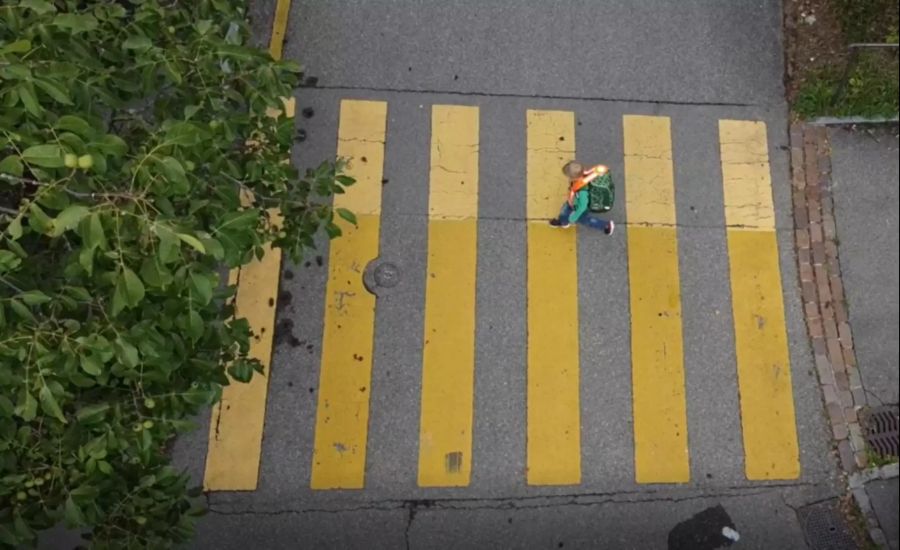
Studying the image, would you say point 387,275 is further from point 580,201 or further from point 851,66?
point 851,66

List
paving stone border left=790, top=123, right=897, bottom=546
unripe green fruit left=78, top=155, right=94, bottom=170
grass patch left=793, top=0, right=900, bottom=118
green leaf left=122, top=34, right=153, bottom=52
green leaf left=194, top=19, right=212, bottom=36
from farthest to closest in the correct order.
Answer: grass patch left=793, top=0, right=900, bottom=118, paving stone border left=790, top=123, right=897, bottom=546, green leaf left=194, top=19, right=212, bottom=36, green leaf left=122, top=34, right=153, bottom=52, unripe green fruit left=78, top=155, right=94, bottom=170

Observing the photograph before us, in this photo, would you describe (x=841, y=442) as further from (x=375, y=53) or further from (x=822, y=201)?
(x=375, y=53)

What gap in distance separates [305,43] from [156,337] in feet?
16.3

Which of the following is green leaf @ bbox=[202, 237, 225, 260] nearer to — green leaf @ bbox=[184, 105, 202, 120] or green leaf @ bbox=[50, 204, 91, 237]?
green leaf @ bbox=[50, 204, 91, 237]

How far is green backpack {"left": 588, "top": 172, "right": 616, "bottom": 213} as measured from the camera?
21.4 ft

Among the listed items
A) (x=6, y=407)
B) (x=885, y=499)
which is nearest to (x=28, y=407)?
(x=6, y=407)

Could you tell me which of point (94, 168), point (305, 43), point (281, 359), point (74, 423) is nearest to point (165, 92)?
point (94, 168)

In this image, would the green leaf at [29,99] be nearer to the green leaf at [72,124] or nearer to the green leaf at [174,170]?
the green leaf at [72,124]

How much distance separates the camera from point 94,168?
124 inches

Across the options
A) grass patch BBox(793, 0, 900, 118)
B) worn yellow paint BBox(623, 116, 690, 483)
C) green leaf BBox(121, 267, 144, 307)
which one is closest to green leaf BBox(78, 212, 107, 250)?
green leaf BBox(121, 267, 144, 307)

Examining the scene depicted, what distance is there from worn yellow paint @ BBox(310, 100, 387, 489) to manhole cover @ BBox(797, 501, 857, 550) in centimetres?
392

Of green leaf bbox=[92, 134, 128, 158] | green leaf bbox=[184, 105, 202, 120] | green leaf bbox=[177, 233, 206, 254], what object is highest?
green leaf bbox=[184, 105, 202, 120]

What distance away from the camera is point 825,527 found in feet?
21.2

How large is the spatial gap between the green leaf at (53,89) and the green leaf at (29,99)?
4 cm
